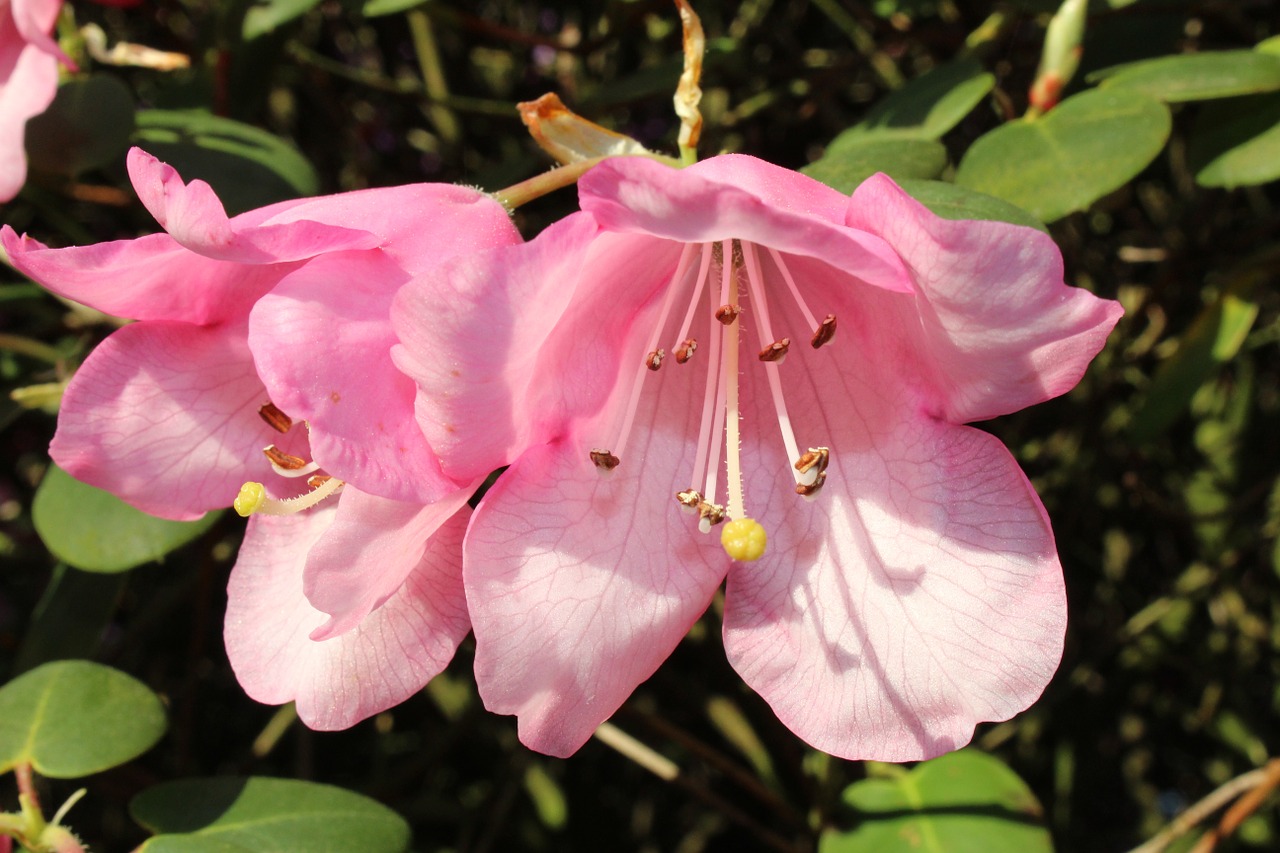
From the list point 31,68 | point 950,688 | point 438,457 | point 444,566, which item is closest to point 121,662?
point 31,68

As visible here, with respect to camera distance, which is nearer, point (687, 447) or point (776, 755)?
point (687, 447)

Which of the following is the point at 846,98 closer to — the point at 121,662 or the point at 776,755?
the point at 776,755

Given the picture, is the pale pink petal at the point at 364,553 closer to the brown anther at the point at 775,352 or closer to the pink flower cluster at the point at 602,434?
the pink flower cluster at the point at 602,434

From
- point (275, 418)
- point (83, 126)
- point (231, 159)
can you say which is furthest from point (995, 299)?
point (83, 126)

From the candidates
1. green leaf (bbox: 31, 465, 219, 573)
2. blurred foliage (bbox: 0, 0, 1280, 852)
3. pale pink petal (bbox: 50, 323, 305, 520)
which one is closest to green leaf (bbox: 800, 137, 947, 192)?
blurred foliage (bbox: 0, 0, 1280, 852)

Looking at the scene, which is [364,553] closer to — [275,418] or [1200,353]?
[275,418]

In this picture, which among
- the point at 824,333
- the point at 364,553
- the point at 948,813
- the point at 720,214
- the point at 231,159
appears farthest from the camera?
the point at 948,813

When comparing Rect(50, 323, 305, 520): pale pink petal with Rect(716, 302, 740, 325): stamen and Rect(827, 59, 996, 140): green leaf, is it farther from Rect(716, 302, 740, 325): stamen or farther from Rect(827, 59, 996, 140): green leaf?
Rect(827, 59, 996, 140): green leaf
